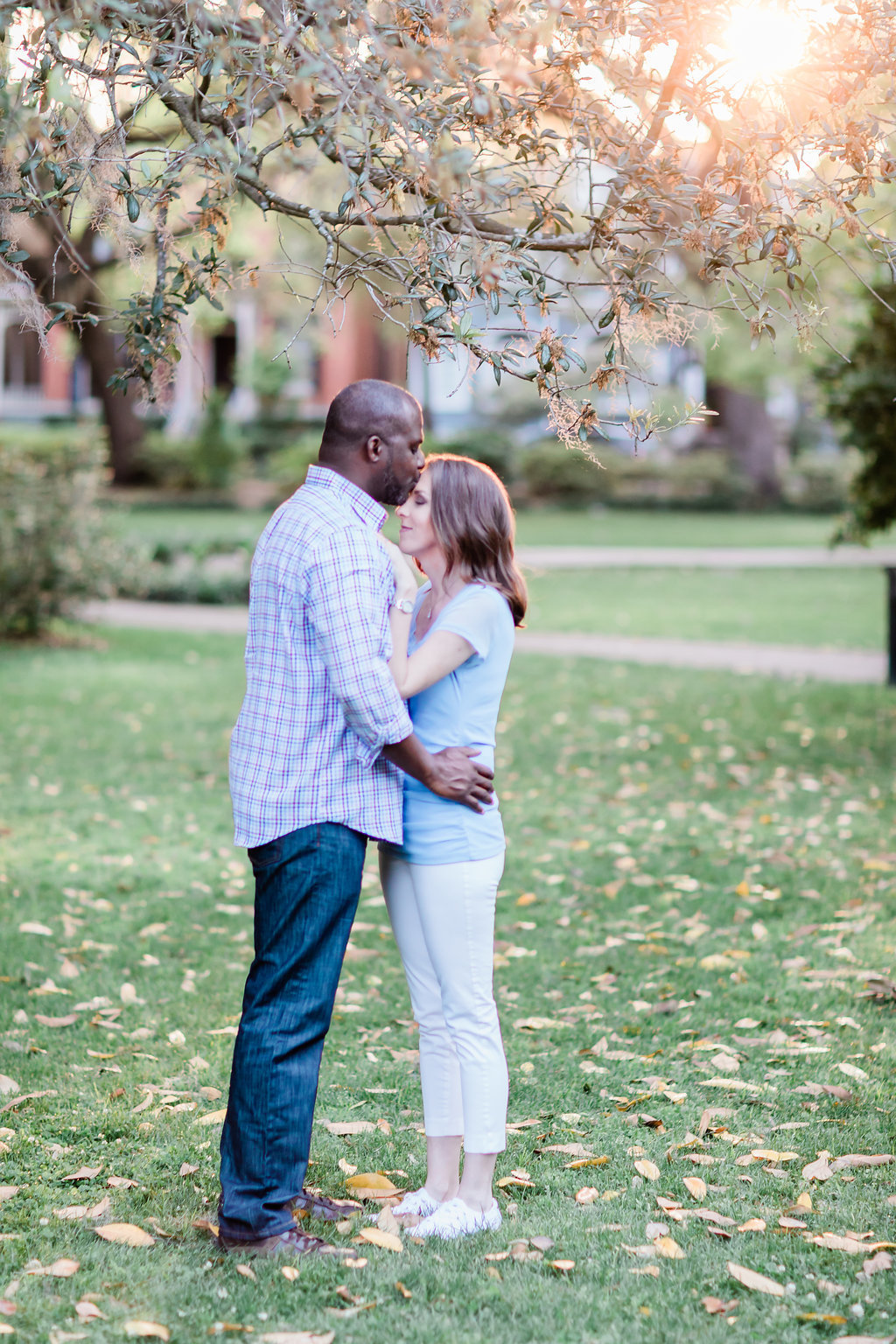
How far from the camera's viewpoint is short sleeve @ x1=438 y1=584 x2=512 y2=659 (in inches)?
137

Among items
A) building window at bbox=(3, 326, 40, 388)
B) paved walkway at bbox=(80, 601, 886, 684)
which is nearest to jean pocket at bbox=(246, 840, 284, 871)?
paved walkway at bbox=(80, 601, 886, 684)

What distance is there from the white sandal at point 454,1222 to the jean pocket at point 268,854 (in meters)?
1.03

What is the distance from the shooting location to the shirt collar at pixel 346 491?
135 inches

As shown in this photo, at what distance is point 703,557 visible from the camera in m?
25.9

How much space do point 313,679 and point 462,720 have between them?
40 centimetres

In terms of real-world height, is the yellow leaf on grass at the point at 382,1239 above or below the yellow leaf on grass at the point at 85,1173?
above

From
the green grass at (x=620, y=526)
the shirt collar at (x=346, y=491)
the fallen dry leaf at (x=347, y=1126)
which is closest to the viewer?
the shirt collar at (x=346, y=491)

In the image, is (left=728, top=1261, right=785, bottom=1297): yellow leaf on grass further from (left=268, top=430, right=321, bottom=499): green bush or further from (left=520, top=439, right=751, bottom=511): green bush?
(left=520, top=439, right=751, bottom=511): green bush

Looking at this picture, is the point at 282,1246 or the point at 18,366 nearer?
the point at 282,1246

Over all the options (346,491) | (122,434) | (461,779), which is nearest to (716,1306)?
(461,779)

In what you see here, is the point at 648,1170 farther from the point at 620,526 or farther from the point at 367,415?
the point at 620,526

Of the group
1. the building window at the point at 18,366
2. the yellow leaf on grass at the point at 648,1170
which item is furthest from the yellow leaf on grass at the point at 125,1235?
the building window at the point at 18,366

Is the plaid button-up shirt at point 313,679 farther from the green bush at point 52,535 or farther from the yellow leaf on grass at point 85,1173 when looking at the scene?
the green bush at point 52,535

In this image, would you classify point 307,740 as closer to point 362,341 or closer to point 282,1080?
point 282,1080
